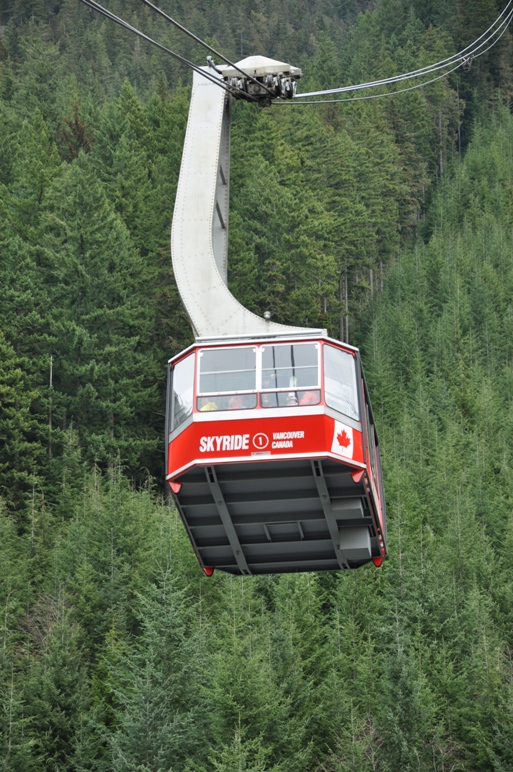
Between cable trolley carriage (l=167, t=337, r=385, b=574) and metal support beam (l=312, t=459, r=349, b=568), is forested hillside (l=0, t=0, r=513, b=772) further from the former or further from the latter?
cable trolley carriage (l=167, t=337, r=385, b=574)

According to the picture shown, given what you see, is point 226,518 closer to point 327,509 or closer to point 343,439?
point 327,509

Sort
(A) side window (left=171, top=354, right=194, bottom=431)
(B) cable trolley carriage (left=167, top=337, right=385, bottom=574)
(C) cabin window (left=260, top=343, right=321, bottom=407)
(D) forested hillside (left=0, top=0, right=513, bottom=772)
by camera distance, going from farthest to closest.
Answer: (D) forested hillside (left=0, top=0, right=513, bottom=772), (A) side window (left=171, top=354, right=194, bottom=431), (C) cabin window (left=260, top=343, right=321, bottom=407), (B) cable trolley carriage (left=167, top=337, right=385, bottom=574)

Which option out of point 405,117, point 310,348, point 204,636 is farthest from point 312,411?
point 405,117

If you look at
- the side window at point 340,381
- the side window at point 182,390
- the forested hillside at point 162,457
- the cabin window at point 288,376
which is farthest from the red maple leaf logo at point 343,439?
the forested hillside at point 162,457

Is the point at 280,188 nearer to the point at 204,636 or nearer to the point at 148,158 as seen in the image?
the point at 148,158

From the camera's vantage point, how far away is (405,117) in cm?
10306

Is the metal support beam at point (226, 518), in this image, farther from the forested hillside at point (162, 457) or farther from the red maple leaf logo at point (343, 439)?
the forested hillside at point (162, 457)

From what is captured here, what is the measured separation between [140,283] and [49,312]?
4678 mm

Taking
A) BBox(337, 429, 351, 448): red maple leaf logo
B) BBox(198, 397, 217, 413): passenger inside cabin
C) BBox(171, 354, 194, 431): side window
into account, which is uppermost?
BBox(171, 354, 194, 431): side window

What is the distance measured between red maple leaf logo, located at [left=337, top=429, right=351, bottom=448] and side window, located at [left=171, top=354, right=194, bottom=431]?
218cm

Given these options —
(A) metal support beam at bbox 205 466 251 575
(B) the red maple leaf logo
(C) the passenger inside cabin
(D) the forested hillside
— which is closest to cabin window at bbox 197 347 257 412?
(C) the passenger inside cabin

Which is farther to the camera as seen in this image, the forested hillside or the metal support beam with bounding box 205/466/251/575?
the forested hillside

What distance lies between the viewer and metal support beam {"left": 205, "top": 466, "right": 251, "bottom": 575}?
758 inches

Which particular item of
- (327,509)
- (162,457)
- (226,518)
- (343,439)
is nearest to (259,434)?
(343,439)
